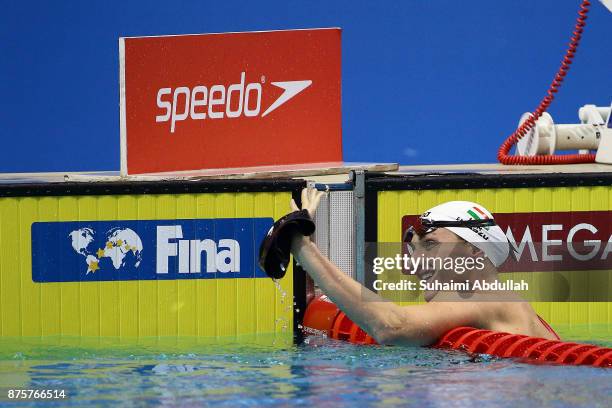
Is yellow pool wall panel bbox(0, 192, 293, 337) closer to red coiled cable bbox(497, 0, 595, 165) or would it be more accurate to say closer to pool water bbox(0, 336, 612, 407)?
pool water bbox(0, 336, 612, 407)

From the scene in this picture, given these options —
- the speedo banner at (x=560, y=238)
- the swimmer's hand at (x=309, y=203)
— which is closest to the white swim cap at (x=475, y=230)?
A: the swimmer's hand at (x=309, y=203)

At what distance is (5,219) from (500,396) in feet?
14.2

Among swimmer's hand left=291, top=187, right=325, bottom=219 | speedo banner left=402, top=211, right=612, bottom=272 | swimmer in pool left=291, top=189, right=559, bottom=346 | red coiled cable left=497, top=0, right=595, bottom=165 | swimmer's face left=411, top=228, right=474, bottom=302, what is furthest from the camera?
red coiled cable left=497, top=0, right=595, bottom=165

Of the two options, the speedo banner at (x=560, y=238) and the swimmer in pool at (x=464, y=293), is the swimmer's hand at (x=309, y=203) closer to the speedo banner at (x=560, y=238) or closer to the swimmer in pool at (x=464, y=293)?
→ the swimmer in pool at (x=464, y=293)

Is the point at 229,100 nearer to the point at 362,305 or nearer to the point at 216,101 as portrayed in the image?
the point at 216,101

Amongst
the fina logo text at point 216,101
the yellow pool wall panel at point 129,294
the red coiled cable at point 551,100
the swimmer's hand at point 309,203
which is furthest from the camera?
the red coiled cable at point 551,100

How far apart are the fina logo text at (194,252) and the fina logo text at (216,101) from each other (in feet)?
3.59

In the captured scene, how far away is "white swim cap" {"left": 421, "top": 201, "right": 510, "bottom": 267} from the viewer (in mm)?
5254

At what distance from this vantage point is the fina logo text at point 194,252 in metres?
7.77

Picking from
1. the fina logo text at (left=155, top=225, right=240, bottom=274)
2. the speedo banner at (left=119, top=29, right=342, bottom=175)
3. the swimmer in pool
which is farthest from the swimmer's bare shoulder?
the speedo banner at (left=119, top=29, right=342, bottom=175)

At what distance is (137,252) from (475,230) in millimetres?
3154

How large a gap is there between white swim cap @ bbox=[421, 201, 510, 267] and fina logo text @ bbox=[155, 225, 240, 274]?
106 inches

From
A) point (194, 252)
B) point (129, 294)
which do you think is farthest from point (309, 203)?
point (129, 294)

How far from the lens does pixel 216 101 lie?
8.74 m
